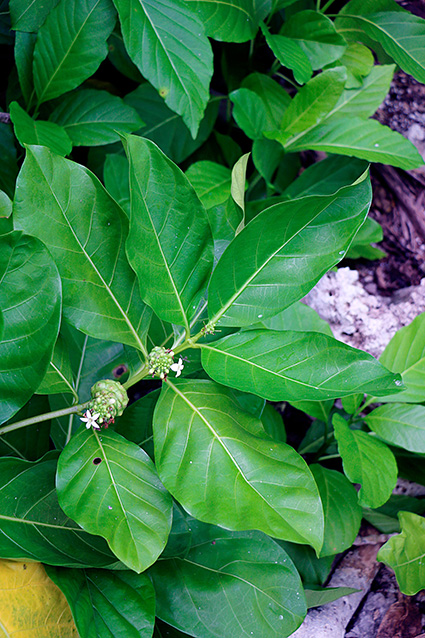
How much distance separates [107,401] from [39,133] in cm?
72

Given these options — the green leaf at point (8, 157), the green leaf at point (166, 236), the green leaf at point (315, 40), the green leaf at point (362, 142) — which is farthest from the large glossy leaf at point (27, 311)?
→ the green leaf at point (315, 40)

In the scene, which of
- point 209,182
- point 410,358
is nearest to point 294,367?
point 410,358

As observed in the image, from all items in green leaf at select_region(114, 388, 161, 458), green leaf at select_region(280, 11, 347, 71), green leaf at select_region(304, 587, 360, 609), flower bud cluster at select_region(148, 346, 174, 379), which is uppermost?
green leaf at select_region(280, 11, 347, 71)

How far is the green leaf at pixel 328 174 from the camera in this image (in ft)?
5.00

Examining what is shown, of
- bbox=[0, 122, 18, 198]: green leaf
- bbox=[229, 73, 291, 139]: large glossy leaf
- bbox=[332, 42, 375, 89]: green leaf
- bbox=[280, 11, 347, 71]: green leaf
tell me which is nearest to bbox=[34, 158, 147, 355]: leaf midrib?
bbox=[0, 122, 18, 198]: green leaf

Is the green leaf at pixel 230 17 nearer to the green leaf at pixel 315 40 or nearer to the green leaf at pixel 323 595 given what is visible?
the green leaf at pixel 315 40

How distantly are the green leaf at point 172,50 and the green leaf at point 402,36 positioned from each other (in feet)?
1.98

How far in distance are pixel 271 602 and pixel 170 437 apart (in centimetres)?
43

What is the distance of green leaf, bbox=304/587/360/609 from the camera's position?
1.07m

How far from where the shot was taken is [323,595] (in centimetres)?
108

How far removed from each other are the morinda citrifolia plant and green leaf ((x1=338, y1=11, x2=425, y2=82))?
0.35 metres

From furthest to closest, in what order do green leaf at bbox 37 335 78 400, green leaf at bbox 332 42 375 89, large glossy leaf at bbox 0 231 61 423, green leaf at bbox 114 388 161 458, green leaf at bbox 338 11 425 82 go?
green leaf at bbox 332 42 375 89
green leaf at bbox 338 11 425 82
green leaf at bbox 114 388 161 458
green leaf at bbox 37 335 78 400
large glossy leaf at bbox 0 231 61 423

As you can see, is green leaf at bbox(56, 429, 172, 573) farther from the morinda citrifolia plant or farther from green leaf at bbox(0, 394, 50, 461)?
green leaf at bbox(0, 394, 50, 461)

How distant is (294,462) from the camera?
77 centimetres
